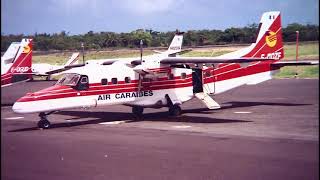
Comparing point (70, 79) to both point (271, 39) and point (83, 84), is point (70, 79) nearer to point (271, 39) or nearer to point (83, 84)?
point (83, 84)

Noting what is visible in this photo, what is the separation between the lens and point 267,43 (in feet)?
84.8

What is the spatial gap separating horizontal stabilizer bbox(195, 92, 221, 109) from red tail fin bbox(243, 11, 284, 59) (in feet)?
13.2

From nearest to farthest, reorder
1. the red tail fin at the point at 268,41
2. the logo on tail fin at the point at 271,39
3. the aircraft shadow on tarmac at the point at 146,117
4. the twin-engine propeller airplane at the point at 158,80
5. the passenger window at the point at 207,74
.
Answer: the twin-engine propeller airplane at the point at 158,80 → the aircraft shadow on tarmac at the point at 146,117 → the passenger window at the point at 207,74 → the red tail fin at the point at 268,41 → the logo on tail fin at the point at 271,39

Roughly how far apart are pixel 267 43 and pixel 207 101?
5971mm

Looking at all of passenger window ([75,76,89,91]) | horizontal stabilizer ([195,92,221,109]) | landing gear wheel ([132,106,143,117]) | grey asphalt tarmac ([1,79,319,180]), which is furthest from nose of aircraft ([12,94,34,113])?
horizontal stabilizer ([195,92,221,109])

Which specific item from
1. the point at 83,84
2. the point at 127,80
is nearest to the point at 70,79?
the point at 83,84

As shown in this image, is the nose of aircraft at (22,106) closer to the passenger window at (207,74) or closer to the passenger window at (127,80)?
the passenger window at (127,80)

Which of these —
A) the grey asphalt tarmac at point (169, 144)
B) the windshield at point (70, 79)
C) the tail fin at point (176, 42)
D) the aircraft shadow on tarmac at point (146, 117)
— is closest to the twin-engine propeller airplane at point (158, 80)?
the windshield at point (70, 79)

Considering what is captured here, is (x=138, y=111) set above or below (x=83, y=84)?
below

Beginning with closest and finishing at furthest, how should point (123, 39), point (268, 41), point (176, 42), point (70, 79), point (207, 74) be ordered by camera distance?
point (123, 39) → point (70, 79) → point (207, 74) → point (268, 41) → point (176, 42)

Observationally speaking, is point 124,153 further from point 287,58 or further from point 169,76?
point 287,58

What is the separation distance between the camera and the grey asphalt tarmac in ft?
33.0

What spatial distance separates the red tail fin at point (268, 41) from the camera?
2562cm

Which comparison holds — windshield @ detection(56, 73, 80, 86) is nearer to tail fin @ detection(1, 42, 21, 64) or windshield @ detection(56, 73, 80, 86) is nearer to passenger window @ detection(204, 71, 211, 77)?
passenger window @ detection(204, 71, 211, 77)
